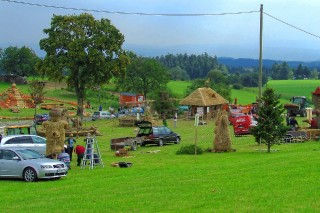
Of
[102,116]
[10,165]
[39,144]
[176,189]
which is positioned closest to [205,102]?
[102,116]

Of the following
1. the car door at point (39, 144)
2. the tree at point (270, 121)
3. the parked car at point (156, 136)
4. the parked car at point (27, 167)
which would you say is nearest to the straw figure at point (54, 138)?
the parked car at point (27, 167)

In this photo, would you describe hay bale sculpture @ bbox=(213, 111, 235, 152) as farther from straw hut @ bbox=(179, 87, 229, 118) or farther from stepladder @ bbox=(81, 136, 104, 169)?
straw hut @ bbox=(179, 87, 229, 118)

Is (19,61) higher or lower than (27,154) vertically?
higher

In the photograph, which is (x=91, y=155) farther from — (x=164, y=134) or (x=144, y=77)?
(x=144, y=77)

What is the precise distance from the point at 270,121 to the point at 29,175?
14.6 meters

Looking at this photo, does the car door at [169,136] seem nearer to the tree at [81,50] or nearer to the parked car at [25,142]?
the parked car at [25,142]

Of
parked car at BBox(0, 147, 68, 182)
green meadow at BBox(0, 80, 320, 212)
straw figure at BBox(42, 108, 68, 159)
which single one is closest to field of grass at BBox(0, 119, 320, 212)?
green meadow at BBox(0, 80, 320, 212)

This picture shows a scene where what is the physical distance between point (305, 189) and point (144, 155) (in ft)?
61.1

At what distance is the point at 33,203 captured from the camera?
16.5 metres

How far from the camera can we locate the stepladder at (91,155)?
26203 millimetres

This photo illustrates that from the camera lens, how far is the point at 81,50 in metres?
68.1

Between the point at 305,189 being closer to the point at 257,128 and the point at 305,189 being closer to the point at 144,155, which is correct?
the point at 257,128

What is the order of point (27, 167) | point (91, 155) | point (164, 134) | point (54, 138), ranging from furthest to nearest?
point (164, 134), point (54, 138), point (91, 155), point (27, 167)

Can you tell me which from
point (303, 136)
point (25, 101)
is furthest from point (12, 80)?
point (303, 136)
